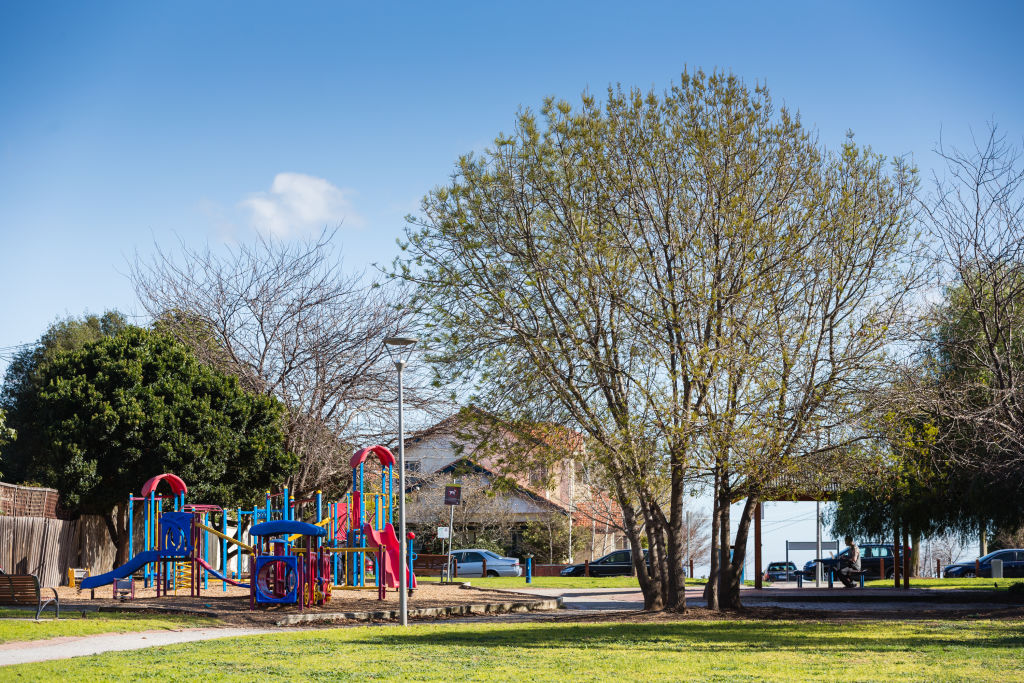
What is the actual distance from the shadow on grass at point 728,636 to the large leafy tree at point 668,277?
2.92 m

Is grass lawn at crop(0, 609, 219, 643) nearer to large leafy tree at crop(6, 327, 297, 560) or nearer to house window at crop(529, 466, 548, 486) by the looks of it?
house window at crop(529, 466, 548, 486)

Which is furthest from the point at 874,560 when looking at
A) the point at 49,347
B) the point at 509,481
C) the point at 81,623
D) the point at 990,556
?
the point at 49,347

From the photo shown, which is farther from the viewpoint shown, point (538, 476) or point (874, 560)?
point (874, 560)

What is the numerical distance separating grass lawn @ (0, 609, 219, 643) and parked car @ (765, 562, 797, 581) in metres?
28.8

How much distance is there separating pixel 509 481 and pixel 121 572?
8828mm

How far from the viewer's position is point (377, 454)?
74.8 ft

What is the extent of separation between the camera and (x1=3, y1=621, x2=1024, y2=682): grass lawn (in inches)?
393

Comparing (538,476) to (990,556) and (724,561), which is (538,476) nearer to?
(724,561)

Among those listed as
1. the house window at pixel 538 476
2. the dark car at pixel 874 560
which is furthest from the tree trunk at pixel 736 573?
the dark car at pixel 874 560

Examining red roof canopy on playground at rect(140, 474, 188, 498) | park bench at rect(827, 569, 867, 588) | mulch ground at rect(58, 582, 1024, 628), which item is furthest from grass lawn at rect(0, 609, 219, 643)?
park bench at rect(827, 569, 867, 588)

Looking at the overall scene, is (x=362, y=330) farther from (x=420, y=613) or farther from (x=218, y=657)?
(x=218, y=657)

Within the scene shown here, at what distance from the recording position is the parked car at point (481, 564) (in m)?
42.1

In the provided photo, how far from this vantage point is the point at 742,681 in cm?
952

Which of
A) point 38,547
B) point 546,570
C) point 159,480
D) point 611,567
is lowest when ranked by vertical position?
point 546,570
